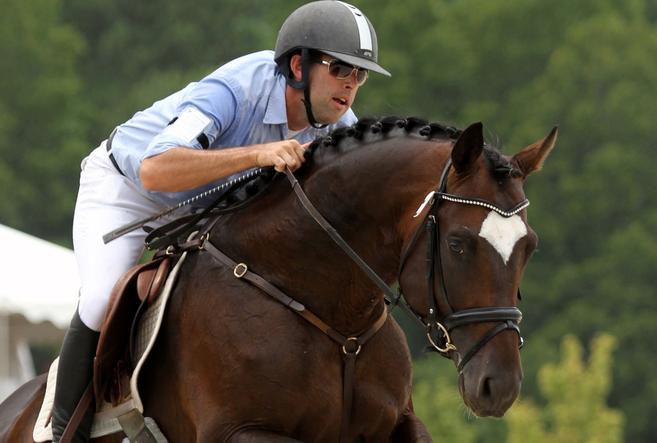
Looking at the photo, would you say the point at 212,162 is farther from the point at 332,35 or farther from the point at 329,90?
the point at 332,35

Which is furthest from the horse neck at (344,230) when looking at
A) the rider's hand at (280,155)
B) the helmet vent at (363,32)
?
the helmet vent at (363,32)

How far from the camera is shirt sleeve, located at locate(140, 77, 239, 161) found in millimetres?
6953

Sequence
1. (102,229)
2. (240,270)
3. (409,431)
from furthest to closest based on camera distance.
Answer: (102,229) → (409,431) → (240,270)

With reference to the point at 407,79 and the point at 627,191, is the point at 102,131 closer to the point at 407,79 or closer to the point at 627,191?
the point at 407,79

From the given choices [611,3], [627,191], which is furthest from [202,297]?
[611,3]

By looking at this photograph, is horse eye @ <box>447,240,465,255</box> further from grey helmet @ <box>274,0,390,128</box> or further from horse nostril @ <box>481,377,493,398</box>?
grey helmet @ <box>274,0,390,128</box>

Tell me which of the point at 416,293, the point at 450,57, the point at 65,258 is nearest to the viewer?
the point at 416,293

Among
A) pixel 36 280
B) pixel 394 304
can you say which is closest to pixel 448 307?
pixel 394 304

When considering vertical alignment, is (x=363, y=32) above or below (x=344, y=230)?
above

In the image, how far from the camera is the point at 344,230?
683 cm

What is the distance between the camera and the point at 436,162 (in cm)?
657

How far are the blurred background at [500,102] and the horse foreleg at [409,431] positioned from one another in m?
36.5

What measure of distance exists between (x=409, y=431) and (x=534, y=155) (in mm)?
1518

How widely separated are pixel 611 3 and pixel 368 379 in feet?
190
